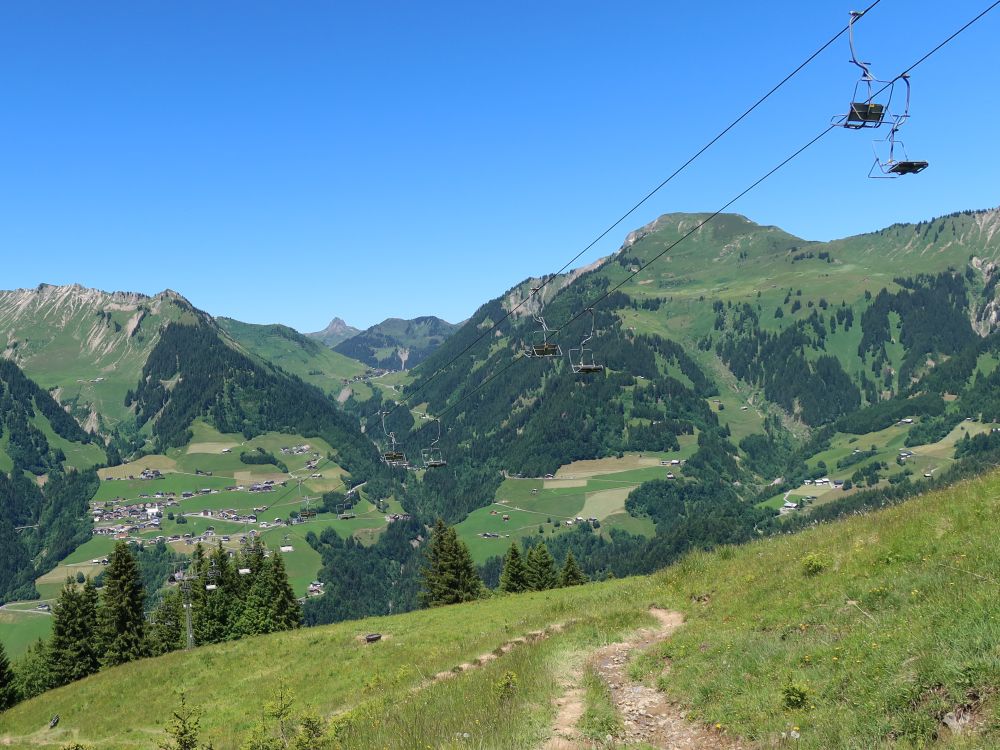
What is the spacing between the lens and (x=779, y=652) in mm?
18047

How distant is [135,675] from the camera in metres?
50.1

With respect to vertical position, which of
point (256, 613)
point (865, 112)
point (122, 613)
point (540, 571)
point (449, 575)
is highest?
point (865, 112)

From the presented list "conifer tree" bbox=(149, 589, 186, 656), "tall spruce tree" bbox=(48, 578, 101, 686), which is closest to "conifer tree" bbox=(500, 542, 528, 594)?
"conifer tree" bbox=(149, 589, 186, 656)

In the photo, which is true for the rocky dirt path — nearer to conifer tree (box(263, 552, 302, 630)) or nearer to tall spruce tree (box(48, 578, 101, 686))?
conifer tree (box(263, 552, 302, 630))

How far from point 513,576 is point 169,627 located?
43.9 m

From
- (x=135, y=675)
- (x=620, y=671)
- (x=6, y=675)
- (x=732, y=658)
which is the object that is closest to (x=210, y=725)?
(x=135, y=675)

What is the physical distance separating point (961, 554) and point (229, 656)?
46.9m

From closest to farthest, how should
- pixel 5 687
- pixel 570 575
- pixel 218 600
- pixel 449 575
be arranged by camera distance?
1. pixel 5 687
2. pixel 218 600
3. pixel 449 575
4. pixel 570 575

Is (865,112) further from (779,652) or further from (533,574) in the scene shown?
(533,574)

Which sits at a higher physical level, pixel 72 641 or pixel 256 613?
pixel 256 613

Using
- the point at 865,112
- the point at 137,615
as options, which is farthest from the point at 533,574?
the point at 865,112

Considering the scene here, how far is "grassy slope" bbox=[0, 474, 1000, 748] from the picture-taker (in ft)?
43.9

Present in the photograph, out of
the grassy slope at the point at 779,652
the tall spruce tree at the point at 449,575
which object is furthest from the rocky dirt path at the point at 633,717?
the tall spruce tree at the point at 449,575

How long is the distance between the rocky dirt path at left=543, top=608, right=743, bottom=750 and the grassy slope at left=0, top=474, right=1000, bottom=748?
17.9 inches
